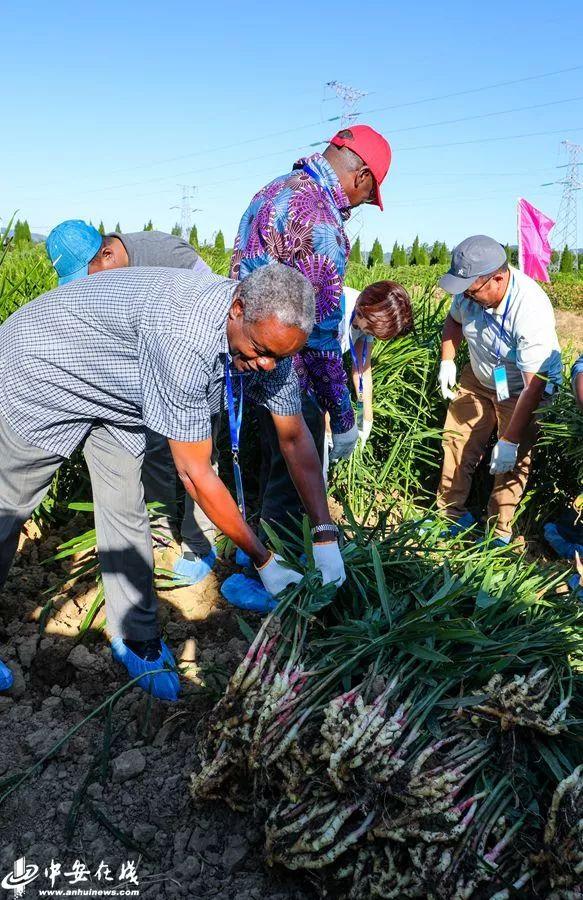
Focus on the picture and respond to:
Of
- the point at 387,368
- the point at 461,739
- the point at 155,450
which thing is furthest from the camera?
the point at 387,368

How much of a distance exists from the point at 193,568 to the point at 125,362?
121 centimetres

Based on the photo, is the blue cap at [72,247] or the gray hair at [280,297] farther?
the blue cap at [72,247]

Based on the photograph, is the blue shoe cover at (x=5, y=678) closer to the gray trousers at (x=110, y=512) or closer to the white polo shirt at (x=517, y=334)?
the gray trousers at (x=110, y=512)

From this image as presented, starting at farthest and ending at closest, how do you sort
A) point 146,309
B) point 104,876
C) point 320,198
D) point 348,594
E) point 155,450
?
point 155,450, point 320,198, point 348,594, point 146,309, point 104,876

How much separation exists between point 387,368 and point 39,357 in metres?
2.35

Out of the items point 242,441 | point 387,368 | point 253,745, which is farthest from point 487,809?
point 387,368

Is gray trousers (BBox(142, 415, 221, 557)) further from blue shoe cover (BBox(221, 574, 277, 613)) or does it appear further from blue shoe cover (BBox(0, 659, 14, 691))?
blue shoe cover (BBox(0, 659, 14, 691))

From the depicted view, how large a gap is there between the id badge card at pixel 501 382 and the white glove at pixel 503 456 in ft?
0.81

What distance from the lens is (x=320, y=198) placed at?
2.49 m

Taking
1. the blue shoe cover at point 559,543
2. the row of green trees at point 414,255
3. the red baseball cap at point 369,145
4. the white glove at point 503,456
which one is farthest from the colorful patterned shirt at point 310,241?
the row of green trees at point 414,255

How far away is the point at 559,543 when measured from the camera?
12.4ft

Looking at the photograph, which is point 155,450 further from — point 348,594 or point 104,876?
point 104,876

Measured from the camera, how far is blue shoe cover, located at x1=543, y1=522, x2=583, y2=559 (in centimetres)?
372

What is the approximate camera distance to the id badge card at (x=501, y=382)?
11.6 feet
